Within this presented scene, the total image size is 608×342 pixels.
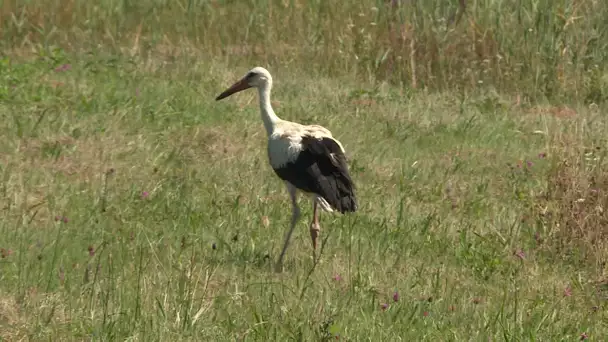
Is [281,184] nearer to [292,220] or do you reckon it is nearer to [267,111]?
[267,111]

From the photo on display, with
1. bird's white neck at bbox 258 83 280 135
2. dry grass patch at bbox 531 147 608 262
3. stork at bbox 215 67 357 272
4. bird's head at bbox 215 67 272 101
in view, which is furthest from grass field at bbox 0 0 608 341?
bird's head at bbox 215 67 272 101

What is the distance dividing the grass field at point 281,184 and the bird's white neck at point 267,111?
558mm

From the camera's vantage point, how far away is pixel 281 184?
359 inches

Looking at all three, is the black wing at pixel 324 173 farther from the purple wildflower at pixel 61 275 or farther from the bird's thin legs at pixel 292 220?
the purple wildflower at pixel 61 275

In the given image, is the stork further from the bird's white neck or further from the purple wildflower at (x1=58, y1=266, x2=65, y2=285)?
the purple wildflower at (x1=58, y1=266, x2=65, y2=285)

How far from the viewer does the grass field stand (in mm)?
5898

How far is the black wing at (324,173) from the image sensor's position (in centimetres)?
732

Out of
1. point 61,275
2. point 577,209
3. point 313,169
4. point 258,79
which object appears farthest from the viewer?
point 258,79

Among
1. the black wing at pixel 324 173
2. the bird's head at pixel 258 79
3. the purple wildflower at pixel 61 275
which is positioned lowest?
the purple wildflower at pixel 61 275

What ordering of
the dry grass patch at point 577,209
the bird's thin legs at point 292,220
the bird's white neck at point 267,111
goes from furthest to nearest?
the bird's white neck at point 267,111 → the dry grass patch at point 577,209 → the bird's thin legs at point 292,220

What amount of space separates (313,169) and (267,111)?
1.08 metres

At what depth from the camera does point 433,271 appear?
279 inches

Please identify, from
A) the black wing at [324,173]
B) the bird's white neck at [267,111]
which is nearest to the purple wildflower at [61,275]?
the black wing at [324,173]

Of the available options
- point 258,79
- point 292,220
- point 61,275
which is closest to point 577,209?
point 292,220
